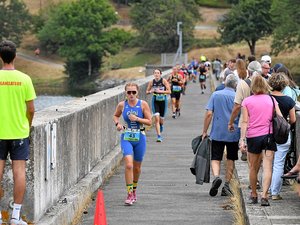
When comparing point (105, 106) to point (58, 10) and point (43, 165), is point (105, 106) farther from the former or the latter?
point (58, 10)

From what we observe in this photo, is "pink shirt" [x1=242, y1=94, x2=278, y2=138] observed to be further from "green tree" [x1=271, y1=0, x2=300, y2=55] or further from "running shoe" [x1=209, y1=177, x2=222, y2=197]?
"green tree" [x1=271, y1=0, x2=300, y2=55]

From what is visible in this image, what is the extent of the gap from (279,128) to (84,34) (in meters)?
124

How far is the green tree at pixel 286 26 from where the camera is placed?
3575 inches

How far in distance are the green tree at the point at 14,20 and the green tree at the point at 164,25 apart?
75.9 feet

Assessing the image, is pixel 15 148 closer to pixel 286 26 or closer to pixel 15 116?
pixel 15 116

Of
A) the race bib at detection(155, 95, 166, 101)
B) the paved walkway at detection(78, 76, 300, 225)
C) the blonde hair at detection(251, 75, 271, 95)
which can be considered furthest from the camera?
the race bib at detection(155, 95, 166, 101)

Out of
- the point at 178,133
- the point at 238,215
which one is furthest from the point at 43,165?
the point at 178,133

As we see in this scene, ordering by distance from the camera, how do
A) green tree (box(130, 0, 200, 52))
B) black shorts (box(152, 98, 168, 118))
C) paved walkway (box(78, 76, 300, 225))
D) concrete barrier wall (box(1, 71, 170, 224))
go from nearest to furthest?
1. concrete barrier wall (box(1, 71, 170, 224))
2. paved walkway (box(78, 76, 300, 225))
3. black shorts (box(152, 98, 168, 118))
4. green tree (box(130, 0, 200, 52))

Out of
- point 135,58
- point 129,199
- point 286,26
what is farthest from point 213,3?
point 129,199

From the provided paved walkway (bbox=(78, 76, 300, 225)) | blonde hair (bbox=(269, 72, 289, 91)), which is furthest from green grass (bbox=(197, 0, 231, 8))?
blonde hair (bbox=(269, 72, 289, 91))

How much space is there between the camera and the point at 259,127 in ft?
36.8

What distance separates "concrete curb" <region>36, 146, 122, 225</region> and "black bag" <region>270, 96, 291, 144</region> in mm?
2591

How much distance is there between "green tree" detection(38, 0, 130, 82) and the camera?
129988 mm

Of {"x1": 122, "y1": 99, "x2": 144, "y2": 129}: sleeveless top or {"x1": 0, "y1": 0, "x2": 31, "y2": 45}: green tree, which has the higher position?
{"x1": 122, "y1": 99, "x2": 144, "y2": 129}: sleeveless top
